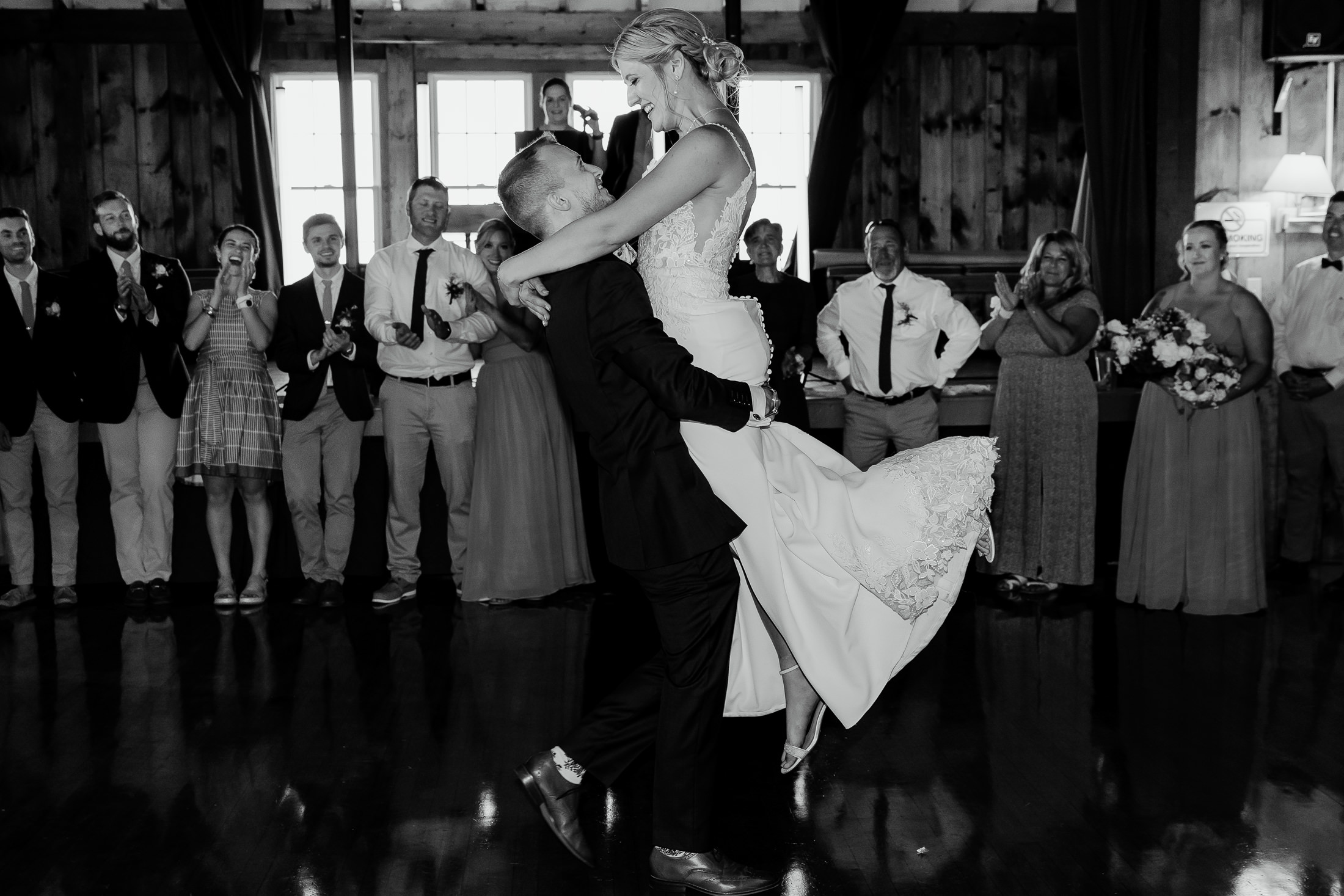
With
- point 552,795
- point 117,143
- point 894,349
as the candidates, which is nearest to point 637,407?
point 552,795

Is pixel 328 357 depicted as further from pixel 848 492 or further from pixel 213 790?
pixel 848 492

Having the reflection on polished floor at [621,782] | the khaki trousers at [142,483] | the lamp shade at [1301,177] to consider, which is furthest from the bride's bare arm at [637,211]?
the lamp shade at [1301,177]

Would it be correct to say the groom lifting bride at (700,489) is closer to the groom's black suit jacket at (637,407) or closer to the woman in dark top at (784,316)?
the groom's black suit jacket at (637,407)

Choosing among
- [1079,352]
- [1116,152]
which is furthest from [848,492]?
[1116,152]

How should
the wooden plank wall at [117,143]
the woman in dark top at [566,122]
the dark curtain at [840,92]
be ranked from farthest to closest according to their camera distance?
the wooden plank wall at [117,143]
the dark curtain at [840,92]
the woman in dark top at [566,122]

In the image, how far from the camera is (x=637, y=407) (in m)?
2.39

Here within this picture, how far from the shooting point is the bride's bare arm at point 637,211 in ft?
7.61

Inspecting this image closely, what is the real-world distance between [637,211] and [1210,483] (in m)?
3.63

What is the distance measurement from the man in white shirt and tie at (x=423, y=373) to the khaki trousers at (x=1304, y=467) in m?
3.81

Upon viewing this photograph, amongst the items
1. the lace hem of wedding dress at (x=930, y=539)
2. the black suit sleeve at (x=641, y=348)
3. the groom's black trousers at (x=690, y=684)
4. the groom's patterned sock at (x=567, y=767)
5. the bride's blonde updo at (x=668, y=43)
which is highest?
the bride's blonde updo at (x=668, y=43)

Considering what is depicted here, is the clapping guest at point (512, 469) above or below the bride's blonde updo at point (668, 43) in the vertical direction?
below

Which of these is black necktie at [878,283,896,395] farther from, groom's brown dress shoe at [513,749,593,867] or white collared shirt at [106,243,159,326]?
groom's brown dress shoe at [513,749,593,867]

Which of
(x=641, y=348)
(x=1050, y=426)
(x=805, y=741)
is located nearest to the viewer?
(x=641, y=348)

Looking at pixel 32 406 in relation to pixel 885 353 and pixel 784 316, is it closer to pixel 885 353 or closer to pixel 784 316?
pixel 784 316
